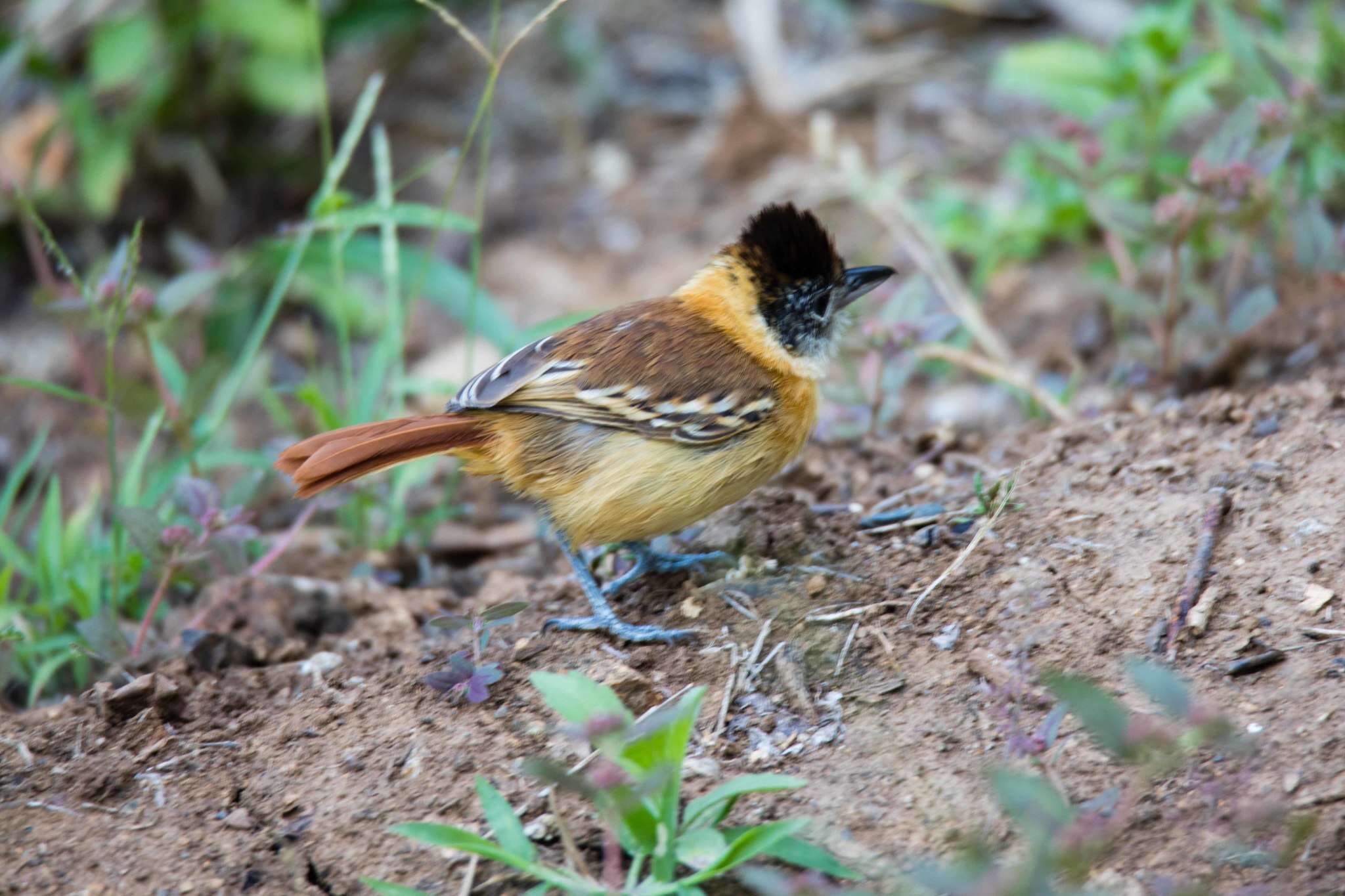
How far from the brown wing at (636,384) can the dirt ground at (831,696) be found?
16.6 inches

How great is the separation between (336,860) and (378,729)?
426 mm

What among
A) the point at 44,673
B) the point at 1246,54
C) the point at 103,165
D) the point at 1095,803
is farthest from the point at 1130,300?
the point at 103,165

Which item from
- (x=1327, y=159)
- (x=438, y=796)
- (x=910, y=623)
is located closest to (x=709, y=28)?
(x=1327, y=159)

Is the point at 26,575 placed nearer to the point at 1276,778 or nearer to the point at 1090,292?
the point at 1276,778

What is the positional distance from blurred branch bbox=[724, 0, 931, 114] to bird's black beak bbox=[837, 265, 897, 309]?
3.72 m

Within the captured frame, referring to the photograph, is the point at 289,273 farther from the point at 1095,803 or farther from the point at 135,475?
the point at 1095,803

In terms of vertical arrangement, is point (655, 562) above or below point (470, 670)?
below

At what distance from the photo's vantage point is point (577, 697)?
2.74 metres

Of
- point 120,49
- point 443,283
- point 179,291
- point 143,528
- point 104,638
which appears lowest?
point 104,638

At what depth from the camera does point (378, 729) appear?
3.21 meters

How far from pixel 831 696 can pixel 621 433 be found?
1004 millimetres

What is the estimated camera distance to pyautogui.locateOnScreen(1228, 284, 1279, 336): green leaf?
431 cm

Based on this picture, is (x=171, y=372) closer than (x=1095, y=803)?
No

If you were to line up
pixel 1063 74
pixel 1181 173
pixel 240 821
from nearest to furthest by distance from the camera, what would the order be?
1. pixel 240 821
2. pixel 1181 173
3. pixel 1063 74
